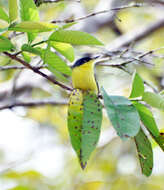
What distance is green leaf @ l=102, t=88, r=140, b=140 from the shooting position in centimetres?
69

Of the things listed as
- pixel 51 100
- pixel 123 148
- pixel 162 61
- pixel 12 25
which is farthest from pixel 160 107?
pixel 123 148

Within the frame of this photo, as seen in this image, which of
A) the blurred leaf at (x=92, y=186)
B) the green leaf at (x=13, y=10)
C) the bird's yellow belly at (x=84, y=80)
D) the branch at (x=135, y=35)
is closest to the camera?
the green leaf at (x=13, y=10)

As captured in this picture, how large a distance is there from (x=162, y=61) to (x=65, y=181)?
128cm

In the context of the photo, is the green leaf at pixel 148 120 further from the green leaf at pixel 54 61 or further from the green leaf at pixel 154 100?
the green leaf at pixel 54 61

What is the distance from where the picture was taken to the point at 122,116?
718mm

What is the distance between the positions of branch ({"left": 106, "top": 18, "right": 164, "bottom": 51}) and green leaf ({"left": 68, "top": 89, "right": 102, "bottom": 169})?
171 centimetres

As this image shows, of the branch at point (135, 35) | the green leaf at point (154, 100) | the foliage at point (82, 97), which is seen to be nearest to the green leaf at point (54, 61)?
the foliage at point (82, 97)

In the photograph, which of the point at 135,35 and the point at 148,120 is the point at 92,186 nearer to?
the point at 135,35

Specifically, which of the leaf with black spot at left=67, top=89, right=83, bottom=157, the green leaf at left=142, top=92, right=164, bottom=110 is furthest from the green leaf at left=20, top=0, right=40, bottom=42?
the green leaf at left=142, top=92, right=164, bottom=110

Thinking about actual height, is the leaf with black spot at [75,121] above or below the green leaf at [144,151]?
above

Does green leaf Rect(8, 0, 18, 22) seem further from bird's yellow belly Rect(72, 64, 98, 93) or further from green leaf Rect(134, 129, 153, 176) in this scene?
green leaf Rect(134, 129, 153, 176)

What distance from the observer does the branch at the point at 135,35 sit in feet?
8.22

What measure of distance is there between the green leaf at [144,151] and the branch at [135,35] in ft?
5.46

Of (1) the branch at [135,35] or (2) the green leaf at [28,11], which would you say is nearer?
(2) the green leaf at [28,11]
